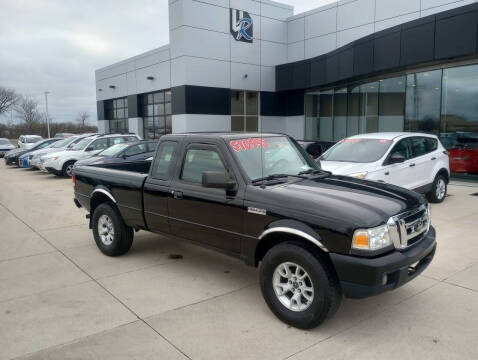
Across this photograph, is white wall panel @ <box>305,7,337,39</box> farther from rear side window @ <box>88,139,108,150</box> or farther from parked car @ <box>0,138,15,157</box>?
parked car @ <box>0,138,15,157</box>

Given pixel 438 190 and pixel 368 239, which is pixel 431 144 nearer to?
pixel 438 190

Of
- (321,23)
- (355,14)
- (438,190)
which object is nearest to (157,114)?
(321,23)

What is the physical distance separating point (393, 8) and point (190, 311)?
1729 cm

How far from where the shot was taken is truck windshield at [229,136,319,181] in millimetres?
4414

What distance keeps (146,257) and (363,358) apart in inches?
142

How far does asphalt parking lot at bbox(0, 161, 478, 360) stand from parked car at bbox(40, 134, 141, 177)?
9.87 m

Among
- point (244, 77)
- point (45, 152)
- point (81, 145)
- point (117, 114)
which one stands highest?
point (244, 77)

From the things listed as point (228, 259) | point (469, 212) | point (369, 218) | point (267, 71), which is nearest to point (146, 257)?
point (228, 259)

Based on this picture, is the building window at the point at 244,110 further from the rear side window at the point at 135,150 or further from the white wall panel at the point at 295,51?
the rear side window at the point at 135,150

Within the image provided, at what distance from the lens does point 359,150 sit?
8734 millimetres

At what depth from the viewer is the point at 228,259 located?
19.1 ft

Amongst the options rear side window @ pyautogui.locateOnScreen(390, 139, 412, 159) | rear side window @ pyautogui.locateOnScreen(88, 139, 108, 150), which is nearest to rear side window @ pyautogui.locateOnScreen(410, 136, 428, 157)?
rear side window @ pyautogui.locateOnScreen(390, 139, 412, 159)

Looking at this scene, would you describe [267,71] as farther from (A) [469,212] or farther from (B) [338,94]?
(A) [469,212]

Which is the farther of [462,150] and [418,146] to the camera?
[462,150]
